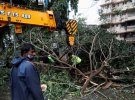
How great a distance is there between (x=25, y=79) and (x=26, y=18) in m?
4.75

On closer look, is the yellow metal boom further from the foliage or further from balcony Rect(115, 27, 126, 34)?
balcony Rect(115, 27, 126, 34)

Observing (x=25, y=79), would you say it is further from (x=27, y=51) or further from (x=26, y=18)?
(x=26, y=18)

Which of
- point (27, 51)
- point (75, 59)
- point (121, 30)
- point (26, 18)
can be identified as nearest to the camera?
point (27, 51)

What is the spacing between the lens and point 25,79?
439 cm

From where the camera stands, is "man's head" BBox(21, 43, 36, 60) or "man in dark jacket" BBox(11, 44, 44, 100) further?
"man's head" BBox(21, 43, 36, 60)

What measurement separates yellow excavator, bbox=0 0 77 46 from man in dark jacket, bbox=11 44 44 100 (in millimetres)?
4054

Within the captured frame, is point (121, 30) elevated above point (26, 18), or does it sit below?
below

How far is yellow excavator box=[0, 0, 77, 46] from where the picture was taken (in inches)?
334

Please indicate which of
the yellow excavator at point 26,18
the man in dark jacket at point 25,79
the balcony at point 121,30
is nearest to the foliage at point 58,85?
the yellow excavator at point 26,18

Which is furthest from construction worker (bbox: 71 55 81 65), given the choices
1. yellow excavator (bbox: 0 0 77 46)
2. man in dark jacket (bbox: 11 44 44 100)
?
man in dark jacket (bbox: 11 44 44 100)

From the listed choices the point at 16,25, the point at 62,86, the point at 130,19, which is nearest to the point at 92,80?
the point at 62,86

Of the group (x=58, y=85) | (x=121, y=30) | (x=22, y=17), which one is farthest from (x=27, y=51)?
(x=121, y=30)

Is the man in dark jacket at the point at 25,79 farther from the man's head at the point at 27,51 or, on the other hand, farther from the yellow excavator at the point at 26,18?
the yellow excavator at the point at 26,18

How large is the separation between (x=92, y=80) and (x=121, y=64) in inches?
76.7
